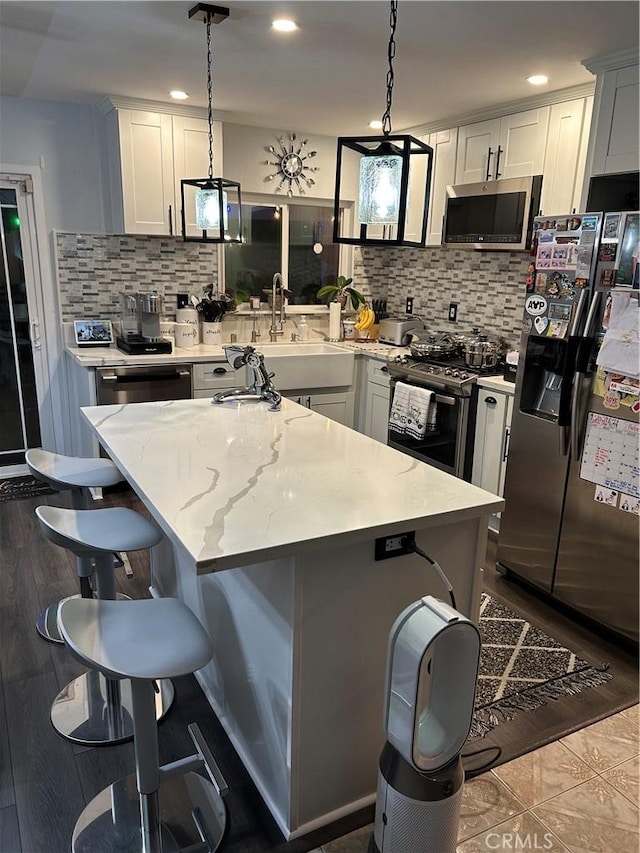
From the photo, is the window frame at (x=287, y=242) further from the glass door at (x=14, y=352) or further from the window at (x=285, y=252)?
the glass door at (x=14, y=352)

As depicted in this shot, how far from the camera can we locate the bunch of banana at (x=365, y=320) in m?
5.25

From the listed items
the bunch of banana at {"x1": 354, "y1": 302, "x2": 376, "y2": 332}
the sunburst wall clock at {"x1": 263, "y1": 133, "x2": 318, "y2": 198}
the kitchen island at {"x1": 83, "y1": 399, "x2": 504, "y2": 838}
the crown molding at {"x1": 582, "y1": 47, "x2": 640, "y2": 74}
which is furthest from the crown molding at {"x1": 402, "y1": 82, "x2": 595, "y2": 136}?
the kitchen island at {"x1": 83, "y1": 399, "x2": 504, "y2": 838}

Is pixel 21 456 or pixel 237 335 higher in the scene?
pixel 237 335

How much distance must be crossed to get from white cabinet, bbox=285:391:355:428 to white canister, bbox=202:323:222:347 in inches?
27.1

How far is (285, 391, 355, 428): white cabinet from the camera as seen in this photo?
4805mm

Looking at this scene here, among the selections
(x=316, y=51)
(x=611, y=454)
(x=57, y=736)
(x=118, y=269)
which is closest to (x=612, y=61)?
(x=316, y=51)

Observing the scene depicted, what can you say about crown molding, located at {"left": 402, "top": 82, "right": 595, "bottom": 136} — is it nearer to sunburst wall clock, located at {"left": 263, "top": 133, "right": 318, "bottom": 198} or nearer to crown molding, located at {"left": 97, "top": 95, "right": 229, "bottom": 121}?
sunburst wall clock, located at {"left": 263, "top": 133, "right": 318, "bottom": 198}

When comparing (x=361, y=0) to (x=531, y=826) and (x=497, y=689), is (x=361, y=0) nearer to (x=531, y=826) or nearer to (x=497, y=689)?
(x=497, y=689)

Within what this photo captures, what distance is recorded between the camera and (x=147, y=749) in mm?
1597

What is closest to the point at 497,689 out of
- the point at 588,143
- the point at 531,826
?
the point at 531,826

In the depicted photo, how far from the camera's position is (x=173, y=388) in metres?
4.24

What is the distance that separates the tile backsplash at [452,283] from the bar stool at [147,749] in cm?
337

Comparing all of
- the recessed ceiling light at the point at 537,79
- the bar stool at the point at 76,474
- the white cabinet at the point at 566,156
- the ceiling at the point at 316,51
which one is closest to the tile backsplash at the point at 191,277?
the white cabinet at the point at 566,156

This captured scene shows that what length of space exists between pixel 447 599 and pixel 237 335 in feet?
11.7
